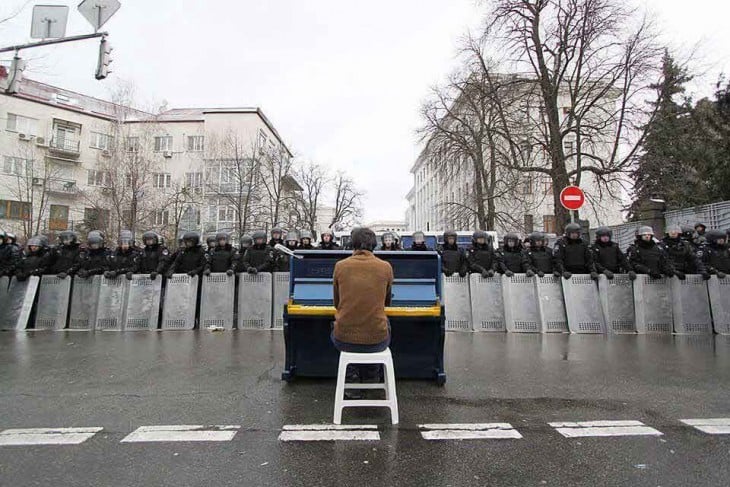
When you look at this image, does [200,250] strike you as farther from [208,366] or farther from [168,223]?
[168,223]

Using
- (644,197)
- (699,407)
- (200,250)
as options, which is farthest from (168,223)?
(699,407)

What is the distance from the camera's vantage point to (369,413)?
4582mm

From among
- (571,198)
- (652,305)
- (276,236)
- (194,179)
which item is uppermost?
(194,179)

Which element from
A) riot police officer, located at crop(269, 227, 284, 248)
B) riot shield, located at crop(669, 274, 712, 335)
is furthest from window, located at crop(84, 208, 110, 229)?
riot shield, located at crop(669, 274, 712, 335)

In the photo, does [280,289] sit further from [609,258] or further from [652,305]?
[652,305]

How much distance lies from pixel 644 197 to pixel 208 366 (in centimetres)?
2096

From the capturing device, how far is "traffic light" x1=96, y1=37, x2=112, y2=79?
420 inches

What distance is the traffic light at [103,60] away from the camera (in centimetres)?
1066

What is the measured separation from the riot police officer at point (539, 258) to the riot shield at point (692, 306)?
2.33 meters

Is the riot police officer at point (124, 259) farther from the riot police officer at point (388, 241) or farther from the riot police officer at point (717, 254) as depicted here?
the riot police officer at point (717, 254)

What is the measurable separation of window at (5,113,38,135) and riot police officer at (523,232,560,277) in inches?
1692

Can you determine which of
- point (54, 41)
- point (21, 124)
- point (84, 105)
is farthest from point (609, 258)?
point (84, 105)

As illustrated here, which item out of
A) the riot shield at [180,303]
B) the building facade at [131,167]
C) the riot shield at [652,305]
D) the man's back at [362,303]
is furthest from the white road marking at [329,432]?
the building facade at [131,167]

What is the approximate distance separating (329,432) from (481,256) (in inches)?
277
